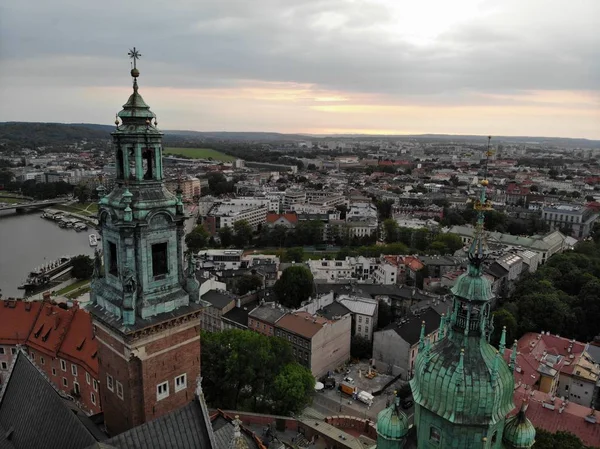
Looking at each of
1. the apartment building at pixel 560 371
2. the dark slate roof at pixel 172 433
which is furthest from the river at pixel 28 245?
the apartment building at pixel 560 371

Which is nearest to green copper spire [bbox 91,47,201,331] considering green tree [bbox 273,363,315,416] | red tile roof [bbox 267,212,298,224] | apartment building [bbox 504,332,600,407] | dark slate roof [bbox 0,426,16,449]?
dark slate roof [bbox 0,426,16,449]

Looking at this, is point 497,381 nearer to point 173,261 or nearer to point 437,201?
point 173,261

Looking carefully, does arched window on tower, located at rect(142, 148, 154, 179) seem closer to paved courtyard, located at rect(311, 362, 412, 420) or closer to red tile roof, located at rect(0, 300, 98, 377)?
red tile roof, located at rect(0, 300, 98, 377)

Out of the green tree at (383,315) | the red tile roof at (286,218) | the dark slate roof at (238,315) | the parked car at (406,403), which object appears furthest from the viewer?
the red tile roof at (286,218)

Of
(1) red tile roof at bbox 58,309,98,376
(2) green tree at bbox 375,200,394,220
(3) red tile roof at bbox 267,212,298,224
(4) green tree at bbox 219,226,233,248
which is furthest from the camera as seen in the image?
(2) green tree at bbox 375,200,394,220

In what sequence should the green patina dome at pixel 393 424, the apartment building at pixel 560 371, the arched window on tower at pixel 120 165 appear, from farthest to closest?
the apartment building at pixel 560 371 < the arched window on tower at pixel 120 165 < the green patina dome at pixel 393 424

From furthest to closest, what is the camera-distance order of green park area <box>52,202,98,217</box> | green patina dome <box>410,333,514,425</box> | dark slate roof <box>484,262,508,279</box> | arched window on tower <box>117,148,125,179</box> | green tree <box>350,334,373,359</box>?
green park area <box>52,202,98,217</box> → dark slate roof <box>484,262,508,279</box> → green tree <box>350,334,373,359</box> → arched window on tower <box>117,148,125,179</box> → green patina dome <box>410,333,514,425</box>

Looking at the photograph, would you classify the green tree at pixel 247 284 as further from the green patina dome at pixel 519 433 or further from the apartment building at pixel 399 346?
the green patina dome at pixel 519 433
